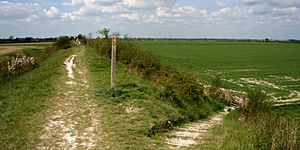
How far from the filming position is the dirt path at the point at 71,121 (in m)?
9.04

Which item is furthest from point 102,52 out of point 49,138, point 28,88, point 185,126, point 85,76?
point 49,138

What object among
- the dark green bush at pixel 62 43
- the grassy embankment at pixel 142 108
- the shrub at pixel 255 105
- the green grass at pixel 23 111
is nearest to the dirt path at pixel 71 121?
the green grass at pixel 23 111

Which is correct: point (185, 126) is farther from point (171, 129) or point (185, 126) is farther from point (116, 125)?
point (116, 125)

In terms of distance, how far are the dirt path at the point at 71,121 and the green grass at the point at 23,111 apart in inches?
13.9

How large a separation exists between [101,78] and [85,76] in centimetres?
134

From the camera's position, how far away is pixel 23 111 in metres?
11.8

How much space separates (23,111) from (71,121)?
2107 mm

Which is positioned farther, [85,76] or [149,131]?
[85,76]

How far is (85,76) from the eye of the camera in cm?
1998

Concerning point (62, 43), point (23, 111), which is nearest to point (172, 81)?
point (23, 111)

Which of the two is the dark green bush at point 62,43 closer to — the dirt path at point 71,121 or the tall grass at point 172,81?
the tall grass at point 172,81

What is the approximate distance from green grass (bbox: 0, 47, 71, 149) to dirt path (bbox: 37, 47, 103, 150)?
13.9 inches

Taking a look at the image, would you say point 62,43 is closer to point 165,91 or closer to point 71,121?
point 165,91

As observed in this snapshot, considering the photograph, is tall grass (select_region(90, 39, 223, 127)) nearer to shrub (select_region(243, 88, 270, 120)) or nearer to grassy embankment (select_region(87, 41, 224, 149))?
grassy embankment (select_region(87, 41, 224, 149))
